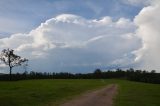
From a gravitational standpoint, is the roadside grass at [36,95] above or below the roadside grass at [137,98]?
above

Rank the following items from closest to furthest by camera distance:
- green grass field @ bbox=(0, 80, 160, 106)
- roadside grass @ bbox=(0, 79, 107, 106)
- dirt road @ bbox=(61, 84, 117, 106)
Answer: dirt road @ bbox=(61, 84, 117, 106), roadside grass @ bbox=(0, 79, 107, 106), green grass field @ bbox=(0, 80, 160, 106)

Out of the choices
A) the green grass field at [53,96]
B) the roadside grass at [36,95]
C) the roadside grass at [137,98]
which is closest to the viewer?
the roadside grass at [36,95]

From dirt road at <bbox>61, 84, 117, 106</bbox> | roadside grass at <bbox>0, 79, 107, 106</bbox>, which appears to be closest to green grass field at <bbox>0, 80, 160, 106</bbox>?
roadside grass at <bbox>0, 79, 107, 106</bbox>

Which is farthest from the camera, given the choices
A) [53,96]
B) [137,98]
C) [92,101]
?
[137,98]

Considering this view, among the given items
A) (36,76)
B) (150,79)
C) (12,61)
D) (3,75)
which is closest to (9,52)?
(12,61)

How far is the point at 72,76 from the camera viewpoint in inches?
7170

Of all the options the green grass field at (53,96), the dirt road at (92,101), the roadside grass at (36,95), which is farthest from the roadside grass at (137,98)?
the roadside grass at (36,95)

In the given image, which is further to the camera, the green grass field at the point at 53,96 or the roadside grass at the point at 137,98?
the roadside grass at the point at 137,98

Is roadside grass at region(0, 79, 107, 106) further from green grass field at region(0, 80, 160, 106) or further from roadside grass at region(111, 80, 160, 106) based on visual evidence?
roadside grass at region(111, 80, 160, 106)

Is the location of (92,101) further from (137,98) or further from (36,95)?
(137,98)

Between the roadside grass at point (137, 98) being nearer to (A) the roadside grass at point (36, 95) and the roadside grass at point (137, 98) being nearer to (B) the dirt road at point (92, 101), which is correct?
(B) the dirt road at point (92, 101)

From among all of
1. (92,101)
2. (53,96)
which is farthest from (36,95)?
(92,101)

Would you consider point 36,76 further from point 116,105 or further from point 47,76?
point 116,105

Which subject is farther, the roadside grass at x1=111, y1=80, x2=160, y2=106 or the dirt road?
the roadside grass at x1=111, y1=80, x2=160, y2=106
